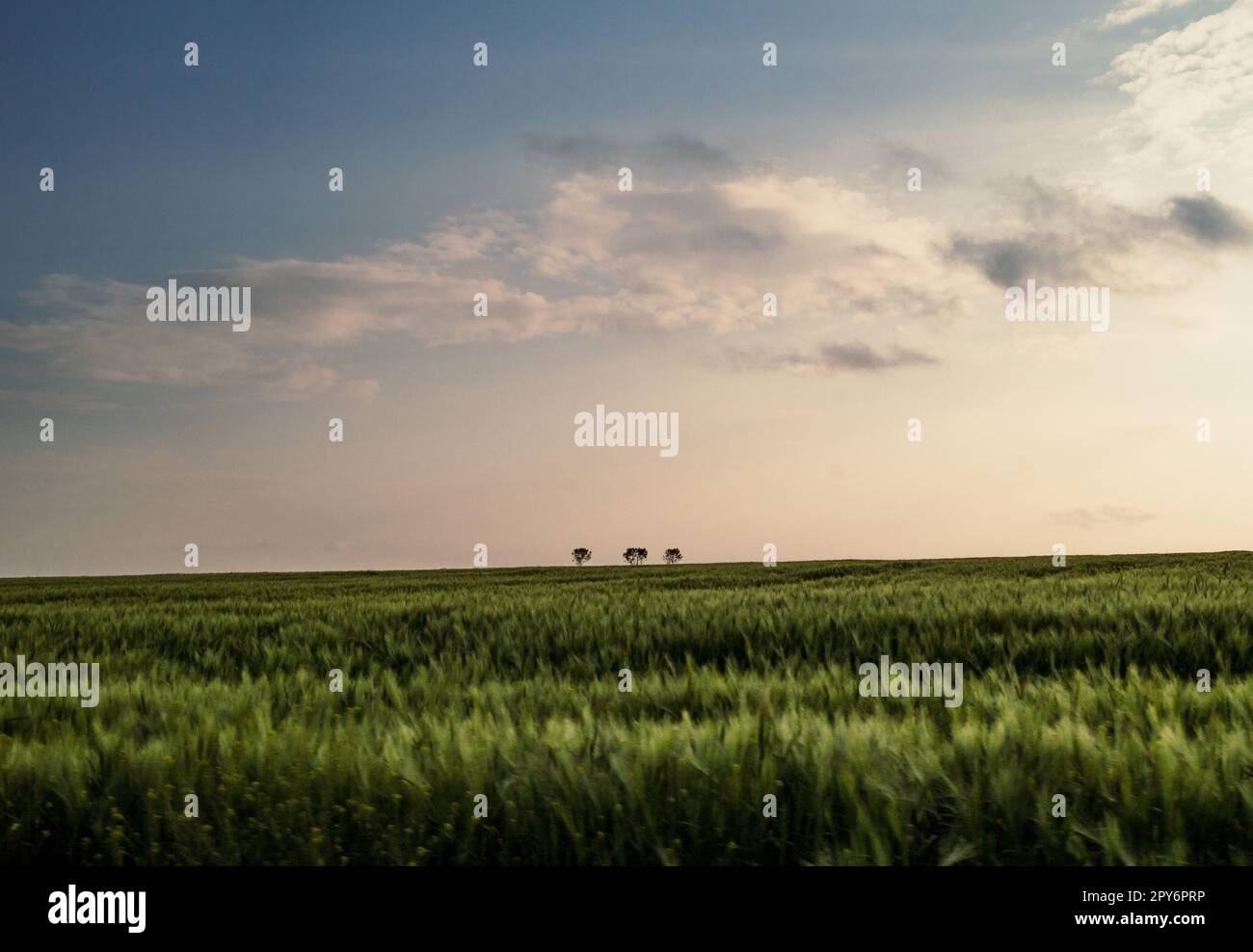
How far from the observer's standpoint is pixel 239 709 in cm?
470

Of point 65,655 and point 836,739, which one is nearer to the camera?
point 836,739

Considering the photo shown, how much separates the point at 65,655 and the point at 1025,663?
30.6ft
